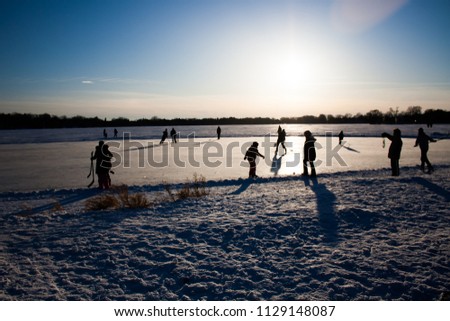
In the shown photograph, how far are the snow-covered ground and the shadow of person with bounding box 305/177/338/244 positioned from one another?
24 millimetres

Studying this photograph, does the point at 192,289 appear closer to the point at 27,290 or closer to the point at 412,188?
the point at 27,290

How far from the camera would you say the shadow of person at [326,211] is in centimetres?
525

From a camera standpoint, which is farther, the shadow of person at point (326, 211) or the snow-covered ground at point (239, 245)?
the shadow of person at point (326, 211)

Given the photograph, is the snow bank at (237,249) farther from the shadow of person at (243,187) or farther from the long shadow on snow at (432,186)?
the shadow of person at (243,187)

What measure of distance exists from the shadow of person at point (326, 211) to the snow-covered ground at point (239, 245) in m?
0.02

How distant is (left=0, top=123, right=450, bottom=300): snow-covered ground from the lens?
3652mm

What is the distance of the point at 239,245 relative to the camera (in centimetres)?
494

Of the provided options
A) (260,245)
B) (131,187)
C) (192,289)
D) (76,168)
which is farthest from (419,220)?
(76,168)
